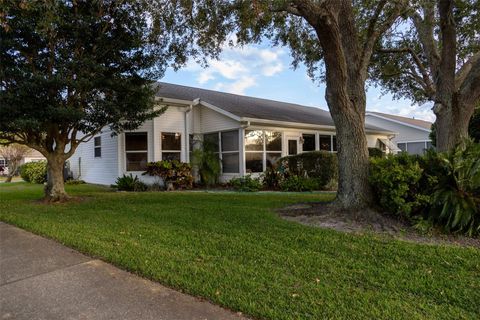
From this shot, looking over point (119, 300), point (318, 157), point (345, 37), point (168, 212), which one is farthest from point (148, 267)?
point (318, 157)

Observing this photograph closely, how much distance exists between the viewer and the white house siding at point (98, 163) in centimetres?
1499

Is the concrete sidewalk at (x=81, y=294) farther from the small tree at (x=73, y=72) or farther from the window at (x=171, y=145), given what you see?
the window at (x=171, y=145)

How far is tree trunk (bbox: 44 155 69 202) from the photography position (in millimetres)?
10039

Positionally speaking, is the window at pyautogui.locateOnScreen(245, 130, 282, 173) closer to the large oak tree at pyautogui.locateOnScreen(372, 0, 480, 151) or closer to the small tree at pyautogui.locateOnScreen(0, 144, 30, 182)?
the large oak tree at pyautogui.locateOnScreen(372, 0, 480, 151)

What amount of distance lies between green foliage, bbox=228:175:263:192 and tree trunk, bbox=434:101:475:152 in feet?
20.5

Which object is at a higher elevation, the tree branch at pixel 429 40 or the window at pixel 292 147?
the tree branch at pixel 429 40

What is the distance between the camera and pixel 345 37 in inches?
283

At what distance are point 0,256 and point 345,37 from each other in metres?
7.29

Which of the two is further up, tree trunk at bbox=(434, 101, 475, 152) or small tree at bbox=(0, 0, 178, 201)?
small tree at bbox=(0, 0, 178, 201)

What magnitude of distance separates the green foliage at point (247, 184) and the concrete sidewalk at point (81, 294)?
8.35 meters

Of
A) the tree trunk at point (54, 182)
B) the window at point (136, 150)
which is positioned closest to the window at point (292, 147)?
the window at point (136, 150)

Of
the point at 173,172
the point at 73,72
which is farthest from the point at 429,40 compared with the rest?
the point at 73,72

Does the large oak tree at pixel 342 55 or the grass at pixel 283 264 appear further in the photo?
the large oak tree at pixel 342 55

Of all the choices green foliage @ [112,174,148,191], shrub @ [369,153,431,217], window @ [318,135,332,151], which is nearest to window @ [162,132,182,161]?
green foliage @ [112,174,148,191]
